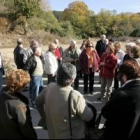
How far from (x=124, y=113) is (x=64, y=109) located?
0.64m

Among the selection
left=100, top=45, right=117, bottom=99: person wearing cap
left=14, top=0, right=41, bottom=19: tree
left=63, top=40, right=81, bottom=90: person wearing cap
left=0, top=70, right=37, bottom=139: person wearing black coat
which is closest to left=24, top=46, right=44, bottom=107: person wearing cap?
left=100, top=45, right=117, bottom=99: person wearing cap

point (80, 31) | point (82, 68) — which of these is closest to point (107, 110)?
point (82, 68)

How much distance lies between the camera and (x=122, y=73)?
13.2 ft

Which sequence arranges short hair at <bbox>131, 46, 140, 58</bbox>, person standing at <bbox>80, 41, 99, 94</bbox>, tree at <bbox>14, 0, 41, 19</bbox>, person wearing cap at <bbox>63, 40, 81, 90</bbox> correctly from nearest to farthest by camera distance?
1. short hair at <bbox>131, 46, 140, 58</bbox>
2. person standing at <bbox>80, 41, 99, 94</bbox>
3. person wearing cap at <bbox>63, 40, 81, 90</bbox>
4. tree at <bbox>14, 0, 41, 19</bbox>

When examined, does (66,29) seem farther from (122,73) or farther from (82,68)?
(122,73)

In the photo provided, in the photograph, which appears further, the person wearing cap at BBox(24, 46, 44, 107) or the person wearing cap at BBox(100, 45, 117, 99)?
the person wearing cap at BBox(100, 45, 117, 99)

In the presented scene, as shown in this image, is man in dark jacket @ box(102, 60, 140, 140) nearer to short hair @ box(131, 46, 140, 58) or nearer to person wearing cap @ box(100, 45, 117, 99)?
short hair @ box(131, 46, 140, 58)

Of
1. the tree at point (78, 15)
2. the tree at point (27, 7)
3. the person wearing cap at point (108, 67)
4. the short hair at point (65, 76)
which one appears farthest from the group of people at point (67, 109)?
the tree at point (78, 15)

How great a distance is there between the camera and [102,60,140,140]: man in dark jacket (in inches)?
148

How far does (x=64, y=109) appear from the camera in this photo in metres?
3.93

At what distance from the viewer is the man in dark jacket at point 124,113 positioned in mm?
3756

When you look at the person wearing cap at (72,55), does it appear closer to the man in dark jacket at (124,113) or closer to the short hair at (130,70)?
the short hair at (130,70)

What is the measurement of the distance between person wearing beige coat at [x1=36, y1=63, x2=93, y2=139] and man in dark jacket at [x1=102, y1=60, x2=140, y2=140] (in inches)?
10.3

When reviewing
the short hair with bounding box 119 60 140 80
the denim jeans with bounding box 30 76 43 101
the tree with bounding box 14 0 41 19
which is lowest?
the denim jeans with bounding box 30 76 43 101
